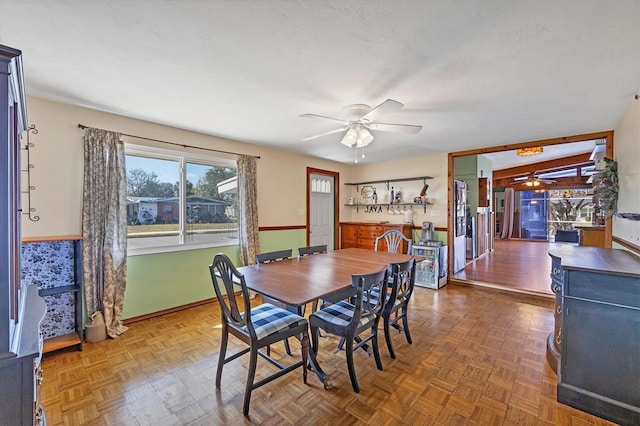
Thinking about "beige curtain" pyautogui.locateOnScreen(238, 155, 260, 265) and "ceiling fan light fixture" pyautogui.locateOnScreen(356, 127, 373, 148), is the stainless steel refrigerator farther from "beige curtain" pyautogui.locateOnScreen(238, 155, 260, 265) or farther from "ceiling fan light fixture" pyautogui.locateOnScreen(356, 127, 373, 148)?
"beige curtain" pyautogui.locateOnScreen(238, 155, 260, 265)

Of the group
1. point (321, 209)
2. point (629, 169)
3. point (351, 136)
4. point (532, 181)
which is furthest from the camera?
point (532, 181)

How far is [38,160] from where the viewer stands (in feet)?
8.52

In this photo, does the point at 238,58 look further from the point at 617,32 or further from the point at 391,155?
the point at 391,155

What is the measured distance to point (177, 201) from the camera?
3596mm

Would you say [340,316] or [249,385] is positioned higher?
[340,316]

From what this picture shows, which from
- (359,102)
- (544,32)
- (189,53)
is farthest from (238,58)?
(544,32)

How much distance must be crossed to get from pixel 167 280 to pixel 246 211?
1380 mm

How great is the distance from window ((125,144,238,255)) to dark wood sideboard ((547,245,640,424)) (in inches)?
150

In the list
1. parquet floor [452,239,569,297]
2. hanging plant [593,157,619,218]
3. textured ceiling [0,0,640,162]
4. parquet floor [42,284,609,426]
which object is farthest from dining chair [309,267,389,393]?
parquet floor [452,239,569,297]

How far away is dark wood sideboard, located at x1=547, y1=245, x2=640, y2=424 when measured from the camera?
1688mm

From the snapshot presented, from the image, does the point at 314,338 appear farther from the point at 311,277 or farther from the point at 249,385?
the point at 249,385

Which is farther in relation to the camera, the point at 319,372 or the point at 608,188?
the point at 608,188

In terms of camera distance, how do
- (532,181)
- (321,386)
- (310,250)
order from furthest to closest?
(532,181) < (310,250) < (321,386)

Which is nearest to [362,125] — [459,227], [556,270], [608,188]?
[556,270]
